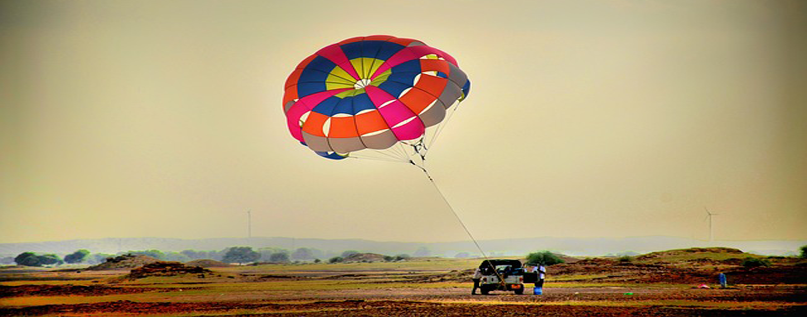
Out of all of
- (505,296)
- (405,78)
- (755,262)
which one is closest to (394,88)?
(405,78)

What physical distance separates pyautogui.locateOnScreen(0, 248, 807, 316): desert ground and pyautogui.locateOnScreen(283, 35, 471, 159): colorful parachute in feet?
13.9

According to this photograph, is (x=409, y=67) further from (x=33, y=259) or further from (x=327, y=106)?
(x=33, y=259)

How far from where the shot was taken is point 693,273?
1266 inches

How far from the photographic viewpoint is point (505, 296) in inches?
803

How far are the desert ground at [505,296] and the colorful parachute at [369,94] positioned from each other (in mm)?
4241

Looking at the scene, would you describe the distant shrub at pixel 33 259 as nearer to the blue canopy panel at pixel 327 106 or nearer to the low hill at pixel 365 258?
the low hill at pixel 365 258

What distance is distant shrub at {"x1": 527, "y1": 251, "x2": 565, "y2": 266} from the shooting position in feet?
140

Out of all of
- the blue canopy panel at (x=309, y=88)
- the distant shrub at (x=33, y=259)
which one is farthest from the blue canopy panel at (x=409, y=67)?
the distant shrub at (x=33, y=259)

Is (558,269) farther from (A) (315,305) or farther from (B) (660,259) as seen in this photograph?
(A) (315,305)

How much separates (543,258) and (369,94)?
92.3 feet

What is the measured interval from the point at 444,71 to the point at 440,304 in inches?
231

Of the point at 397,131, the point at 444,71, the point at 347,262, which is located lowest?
the point at 347,262

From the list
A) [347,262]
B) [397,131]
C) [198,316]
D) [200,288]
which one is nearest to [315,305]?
[198,316]

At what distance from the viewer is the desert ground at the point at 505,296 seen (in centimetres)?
1722
